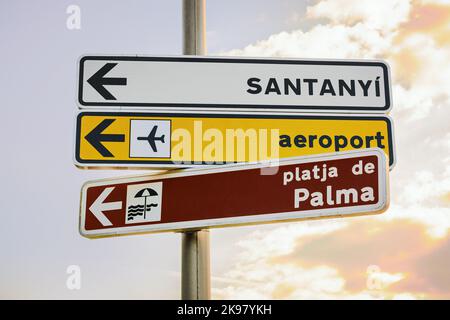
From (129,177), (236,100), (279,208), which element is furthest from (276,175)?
(129,177)

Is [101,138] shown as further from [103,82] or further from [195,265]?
[195,265]

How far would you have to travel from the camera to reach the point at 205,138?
2.59 metres

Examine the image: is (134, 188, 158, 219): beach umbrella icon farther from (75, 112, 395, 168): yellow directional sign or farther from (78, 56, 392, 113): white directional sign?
(78, 56, 392, 113): white directional sign

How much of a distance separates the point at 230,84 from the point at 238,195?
2.04 ft

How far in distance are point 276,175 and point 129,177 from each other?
0.70 metres

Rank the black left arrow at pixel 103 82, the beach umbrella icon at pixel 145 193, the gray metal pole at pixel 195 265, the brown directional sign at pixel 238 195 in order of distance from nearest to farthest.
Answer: the brown directional sign at pixel 238 195, the gray metal pole at pixel 195 265, the beach umbrella icon at pixel 145 193, the black left arrow at pixel 103 82

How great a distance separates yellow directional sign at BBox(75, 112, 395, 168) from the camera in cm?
257

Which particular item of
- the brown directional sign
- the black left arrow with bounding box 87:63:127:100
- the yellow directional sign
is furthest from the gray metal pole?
the black left arrow with bounding box 87:63:127:100

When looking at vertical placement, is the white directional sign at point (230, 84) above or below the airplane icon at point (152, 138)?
above

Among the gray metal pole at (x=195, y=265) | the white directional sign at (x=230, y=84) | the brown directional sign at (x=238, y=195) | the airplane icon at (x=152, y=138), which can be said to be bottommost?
the gray metal pole at (x=195, y=265)

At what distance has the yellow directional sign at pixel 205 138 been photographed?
2570mm

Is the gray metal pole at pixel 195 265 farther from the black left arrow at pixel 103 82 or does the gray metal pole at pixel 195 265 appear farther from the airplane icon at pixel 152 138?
the black left arrow at pixel 103 82

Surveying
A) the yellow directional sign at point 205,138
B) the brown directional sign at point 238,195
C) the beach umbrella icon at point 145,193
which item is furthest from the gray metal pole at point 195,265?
the yellow directional sign at point 205,138

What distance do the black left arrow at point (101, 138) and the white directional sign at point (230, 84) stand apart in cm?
14
